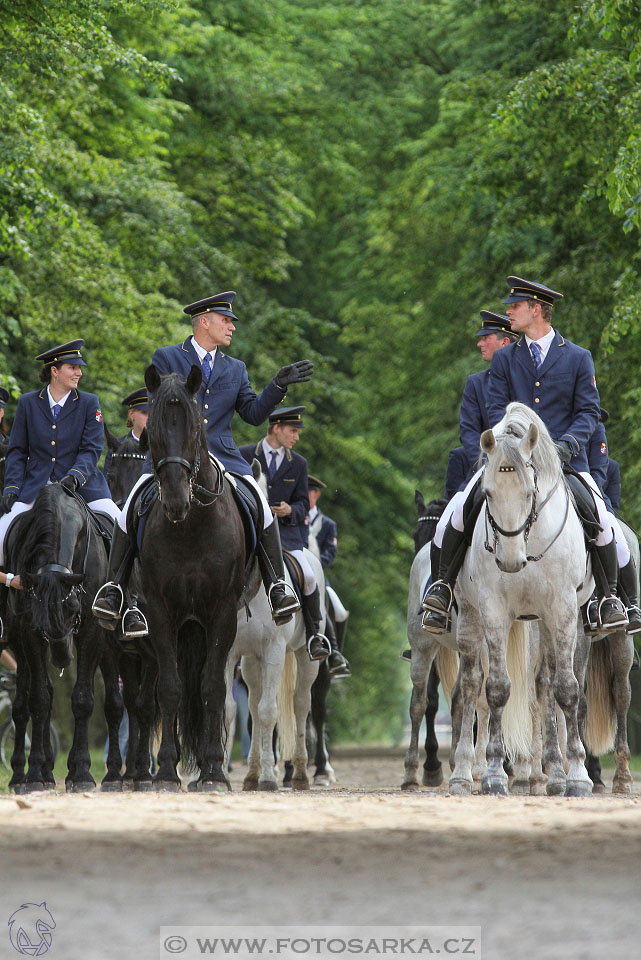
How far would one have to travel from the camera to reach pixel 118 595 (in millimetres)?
11812

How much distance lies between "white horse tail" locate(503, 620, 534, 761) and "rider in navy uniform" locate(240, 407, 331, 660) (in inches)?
146

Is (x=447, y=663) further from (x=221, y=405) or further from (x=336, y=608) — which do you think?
(x=221, y=405)

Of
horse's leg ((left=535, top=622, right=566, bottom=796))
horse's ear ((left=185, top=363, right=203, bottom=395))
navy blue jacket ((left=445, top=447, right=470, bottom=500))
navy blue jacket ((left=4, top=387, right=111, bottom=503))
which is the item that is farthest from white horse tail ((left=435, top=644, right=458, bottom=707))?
horse's ear ((left=185, top=363, right=203, bottom=395))

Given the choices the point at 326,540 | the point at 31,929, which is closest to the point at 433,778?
the point at 326,540

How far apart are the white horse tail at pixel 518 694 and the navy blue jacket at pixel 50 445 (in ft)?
11.9

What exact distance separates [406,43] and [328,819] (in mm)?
28555

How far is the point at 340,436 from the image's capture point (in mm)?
32375

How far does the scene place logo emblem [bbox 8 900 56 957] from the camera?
219 inches

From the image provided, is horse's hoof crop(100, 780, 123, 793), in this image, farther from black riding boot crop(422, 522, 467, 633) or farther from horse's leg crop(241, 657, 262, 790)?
black riding boot crop(422, 522, 467, 633)

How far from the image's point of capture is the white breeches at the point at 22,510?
12.9 metres

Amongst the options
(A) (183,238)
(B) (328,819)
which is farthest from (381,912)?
(A) (183,238)

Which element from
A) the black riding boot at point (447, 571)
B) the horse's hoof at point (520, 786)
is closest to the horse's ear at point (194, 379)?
the black riding boot at point (447, 571)

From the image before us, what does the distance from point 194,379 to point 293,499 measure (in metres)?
4.97

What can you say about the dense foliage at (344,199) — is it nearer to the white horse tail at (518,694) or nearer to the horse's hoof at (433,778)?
the horse's hoof at (433,778)
